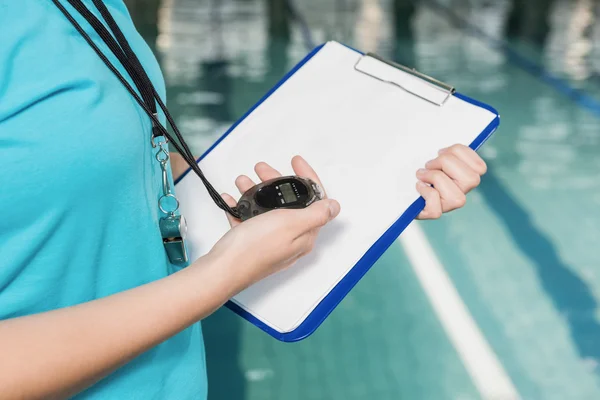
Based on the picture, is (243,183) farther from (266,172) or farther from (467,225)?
(467,225)

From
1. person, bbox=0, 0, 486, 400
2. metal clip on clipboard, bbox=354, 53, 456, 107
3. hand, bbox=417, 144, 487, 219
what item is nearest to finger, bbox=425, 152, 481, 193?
hand, bbox=417, 144, 487, 219

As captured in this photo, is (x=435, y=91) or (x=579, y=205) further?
(x=579, y=205)

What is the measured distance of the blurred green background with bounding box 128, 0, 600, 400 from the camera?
1589 mm

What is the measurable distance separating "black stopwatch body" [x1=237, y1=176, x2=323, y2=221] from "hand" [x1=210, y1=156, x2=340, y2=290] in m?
0.03

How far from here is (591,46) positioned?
340cm

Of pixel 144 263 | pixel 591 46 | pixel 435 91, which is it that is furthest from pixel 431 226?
pixel 591 46

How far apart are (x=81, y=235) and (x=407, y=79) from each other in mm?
515

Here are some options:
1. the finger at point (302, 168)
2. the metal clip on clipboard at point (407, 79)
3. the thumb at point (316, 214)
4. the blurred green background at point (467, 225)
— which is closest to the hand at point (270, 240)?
the thumb at point (316, 214)

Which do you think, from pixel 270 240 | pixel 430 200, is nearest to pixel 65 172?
pixel 270 240

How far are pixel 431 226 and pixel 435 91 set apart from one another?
4.44 feet

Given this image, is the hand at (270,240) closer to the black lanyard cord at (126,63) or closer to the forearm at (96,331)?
the forearm at (96,331)

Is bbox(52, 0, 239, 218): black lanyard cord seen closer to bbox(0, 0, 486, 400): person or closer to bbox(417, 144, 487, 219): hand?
bbox(0, 0, 486, 400): person

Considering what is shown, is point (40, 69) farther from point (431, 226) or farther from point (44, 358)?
point (431, 226)

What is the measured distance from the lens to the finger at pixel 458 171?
2.31 ft
